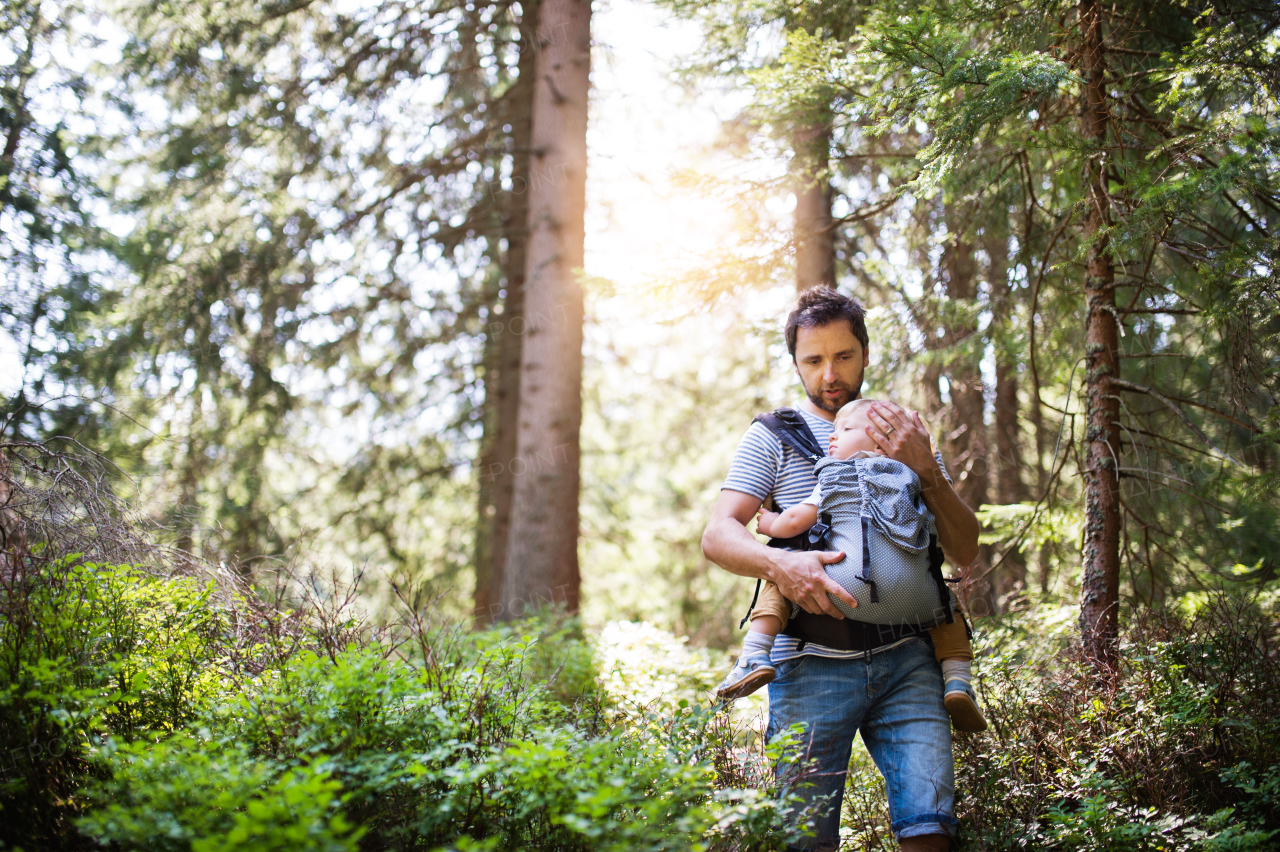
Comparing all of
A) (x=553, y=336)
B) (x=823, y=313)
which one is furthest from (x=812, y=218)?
(x=823, y=313)

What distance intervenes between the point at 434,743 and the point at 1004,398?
6286 mm

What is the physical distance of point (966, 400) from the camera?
7.00m

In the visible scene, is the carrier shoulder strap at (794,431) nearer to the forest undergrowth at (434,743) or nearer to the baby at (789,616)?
the baby at (789,616)

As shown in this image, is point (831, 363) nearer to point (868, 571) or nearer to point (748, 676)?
point (868, 571)

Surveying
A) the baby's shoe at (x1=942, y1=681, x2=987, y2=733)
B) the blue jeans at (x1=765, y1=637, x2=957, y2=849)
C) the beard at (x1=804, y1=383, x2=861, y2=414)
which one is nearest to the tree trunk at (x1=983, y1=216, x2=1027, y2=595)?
the beard at (x1=804, y1=383, x2=861, y2=414)

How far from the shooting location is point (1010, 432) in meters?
7.55

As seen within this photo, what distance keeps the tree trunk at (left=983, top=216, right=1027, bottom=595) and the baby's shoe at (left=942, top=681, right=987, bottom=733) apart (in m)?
3.00

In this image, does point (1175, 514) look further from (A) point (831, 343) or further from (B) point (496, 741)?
(B) point (496, 741)

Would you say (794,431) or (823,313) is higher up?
(823,313)

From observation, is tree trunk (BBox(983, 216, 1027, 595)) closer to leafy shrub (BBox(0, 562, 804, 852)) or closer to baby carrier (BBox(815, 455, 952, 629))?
baby carrier (BBox(815, 455, 952, 629))

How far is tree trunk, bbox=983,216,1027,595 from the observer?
211 inches

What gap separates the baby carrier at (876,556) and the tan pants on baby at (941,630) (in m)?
0.06

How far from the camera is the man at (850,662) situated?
2.55 metres

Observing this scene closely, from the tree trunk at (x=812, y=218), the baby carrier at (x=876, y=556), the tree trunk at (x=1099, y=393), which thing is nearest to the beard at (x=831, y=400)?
the baby carrier at (x=876, y=556)
